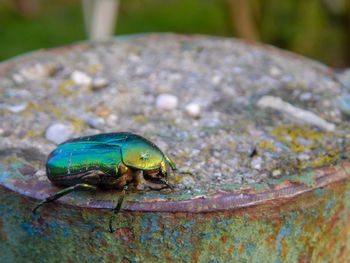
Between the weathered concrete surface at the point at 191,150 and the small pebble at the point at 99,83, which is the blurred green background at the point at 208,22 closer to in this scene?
the weathered concrete surface at the point at 191,150

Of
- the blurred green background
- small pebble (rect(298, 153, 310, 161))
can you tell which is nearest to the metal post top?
small pebble (rect(298, 153, 310, 161))

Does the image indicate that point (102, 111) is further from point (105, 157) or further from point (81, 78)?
point (105, 157)

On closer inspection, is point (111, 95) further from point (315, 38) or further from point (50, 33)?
point (50, 33)

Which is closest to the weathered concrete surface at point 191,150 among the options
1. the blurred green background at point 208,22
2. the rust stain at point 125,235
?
the rust stain at point 125,235

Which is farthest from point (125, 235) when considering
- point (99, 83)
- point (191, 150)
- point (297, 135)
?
point (99, 83)

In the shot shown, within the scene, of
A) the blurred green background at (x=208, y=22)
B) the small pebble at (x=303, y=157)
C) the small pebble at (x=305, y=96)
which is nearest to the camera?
the small pebble at (x=303, y=157)

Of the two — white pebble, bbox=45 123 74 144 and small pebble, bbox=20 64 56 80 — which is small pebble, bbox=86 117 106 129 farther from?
small pebble, bbox=20 64 56 80
